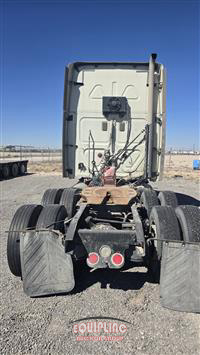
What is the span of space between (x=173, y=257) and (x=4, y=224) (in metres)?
4.97

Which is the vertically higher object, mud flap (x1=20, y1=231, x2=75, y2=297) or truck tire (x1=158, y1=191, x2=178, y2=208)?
truck tire (x1=158, y1=191, x2=178, y2=208)

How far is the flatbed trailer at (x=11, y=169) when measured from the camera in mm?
18906

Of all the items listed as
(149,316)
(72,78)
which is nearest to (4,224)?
(72,78)

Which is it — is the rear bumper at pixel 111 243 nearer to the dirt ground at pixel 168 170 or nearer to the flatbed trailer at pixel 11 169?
the flatbed trailer at pixel 11 169

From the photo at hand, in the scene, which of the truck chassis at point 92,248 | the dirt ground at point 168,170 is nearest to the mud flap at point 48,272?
the truck chassis at point 92,248

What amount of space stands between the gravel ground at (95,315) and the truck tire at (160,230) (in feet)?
0.87

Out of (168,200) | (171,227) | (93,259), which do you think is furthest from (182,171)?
(93,259)

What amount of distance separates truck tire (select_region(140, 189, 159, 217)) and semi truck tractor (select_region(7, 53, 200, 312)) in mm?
18

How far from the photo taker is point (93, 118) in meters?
7.03

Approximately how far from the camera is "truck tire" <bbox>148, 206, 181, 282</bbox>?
3.54 m

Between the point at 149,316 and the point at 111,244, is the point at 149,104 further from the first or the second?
the point at 149,316

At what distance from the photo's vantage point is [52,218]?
154 inches

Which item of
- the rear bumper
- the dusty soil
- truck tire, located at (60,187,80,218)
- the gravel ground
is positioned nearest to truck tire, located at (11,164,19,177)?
the dusty soil

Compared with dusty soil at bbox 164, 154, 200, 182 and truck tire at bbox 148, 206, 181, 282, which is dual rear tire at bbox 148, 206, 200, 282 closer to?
truck tire at bbox 148, 206, 181, 282
